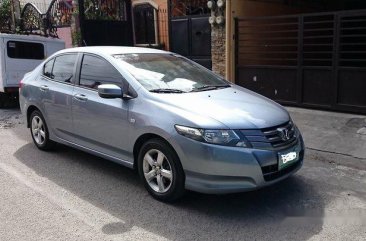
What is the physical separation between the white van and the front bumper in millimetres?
7777

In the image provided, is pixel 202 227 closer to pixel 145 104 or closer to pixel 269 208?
pixel 269 208

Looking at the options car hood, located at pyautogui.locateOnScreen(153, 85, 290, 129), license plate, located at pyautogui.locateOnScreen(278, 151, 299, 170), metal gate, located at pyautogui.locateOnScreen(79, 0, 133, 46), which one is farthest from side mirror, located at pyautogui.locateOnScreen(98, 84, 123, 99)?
metal gate, located at pyautogui.locateOnScreen(79, 0, 133, 46)

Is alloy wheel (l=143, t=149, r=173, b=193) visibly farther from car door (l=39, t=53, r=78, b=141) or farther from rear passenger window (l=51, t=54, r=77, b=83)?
rear passenger window (l=51, t=54, r=77, b=83)

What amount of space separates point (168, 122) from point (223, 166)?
715 millimetres

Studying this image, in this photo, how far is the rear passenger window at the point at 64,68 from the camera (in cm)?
574

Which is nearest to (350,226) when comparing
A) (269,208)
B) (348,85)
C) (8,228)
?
(269,208)

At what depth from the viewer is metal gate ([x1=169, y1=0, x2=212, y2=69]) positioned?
1115cm

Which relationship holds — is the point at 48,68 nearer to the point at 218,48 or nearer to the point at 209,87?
the point at 209,87

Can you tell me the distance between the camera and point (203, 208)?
14.2 feet

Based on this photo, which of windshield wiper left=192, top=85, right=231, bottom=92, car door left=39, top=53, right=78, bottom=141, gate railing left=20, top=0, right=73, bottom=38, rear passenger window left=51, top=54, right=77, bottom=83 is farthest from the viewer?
gate railing left=20, top=0, right=73, bottom=38

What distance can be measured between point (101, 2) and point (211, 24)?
5.39m

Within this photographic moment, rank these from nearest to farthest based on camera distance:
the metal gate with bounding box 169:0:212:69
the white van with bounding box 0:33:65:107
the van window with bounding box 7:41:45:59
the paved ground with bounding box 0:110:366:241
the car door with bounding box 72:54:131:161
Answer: the paved ground with bounding box 0:110:366:241 → the car door with bounding box 72:54:131:161 → the white van with bounding box 0:33:65:107 → the van window with bounding box 7:41:45:59 → the metal gate with bounding box 169:0:212:69

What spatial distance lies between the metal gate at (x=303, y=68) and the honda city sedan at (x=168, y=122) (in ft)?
11.9

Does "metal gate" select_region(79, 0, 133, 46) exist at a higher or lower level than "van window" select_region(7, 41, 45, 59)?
higher
